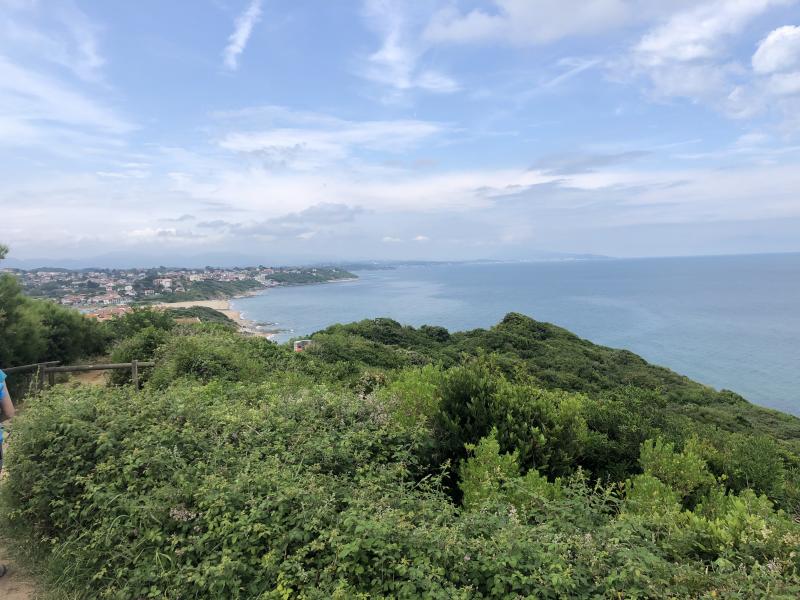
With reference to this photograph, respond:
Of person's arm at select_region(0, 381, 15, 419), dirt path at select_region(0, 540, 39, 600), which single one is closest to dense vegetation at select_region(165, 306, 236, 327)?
person's arm at select_region(0, 381, 15, 419)

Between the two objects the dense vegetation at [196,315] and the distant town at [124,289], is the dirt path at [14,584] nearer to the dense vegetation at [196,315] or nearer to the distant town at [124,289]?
the dense vegetation at [196,315]

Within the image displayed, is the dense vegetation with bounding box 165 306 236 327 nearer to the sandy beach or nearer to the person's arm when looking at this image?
the sandy beach

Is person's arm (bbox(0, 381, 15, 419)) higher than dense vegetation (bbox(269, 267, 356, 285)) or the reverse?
higher

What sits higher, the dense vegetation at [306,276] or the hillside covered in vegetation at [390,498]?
the hillside covered in vegetation at [390,498]

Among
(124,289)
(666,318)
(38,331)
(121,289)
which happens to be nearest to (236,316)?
(124,289)

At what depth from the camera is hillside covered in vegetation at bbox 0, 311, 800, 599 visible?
257 centimetres

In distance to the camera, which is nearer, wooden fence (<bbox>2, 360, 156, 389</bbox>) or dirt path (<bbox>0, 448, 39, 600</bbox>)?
dirt path (<bbox>0, 448, 39, 600</bbox>)

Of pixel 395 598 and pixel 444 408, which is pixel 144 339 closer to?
pixel 444 408

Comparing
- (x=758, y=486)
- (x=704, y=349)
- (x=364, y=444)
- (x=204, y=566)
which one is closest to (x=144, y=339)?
(x=364, y=444)

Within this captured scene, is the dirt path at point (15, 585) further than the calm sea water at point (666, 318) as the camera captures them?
No

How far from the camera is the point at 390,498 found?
11.0 feet

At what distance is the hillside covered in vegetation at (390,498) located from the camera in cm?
257

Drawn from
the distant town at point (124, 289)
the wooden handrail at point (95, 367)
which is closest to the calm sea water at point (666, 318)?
the distant town at point (124, 289)

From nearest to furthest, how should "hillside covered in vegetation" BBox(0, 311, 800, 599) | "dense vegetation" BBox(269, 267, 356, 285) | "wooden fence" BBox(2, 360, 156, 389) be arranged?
"hillside covered in vegetation" BBox(0, 311, 800, 599), "wooden fence" BBox(2, 360, 156, 389), "dense vegetation" BBox(269, 267, 356, 285)
